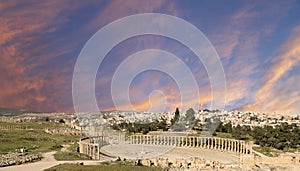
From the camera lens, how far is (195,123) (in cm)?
11794

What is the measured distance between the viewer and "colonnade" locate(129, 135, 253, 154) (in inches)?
3054

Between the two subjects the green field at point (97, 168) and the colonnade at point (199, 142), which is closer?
the green field at point (97, 168)

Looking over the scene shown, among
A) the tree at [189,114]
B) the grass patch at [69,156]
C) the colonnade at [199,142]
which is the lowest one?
the colonnade at [199,142]

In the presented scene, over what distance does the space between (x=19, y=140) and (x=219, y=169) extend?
147ft

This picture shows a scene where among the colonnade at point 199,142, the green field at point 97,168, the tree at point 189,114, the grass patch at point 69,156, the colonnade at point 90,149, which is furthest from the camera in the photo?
the tree at point 189,114

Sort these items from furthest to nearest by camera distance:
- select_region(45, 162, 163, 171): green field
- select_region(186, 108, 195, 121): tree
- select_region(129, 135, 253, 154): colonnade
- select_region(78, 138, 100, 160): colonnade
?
select_region(186, 108, 195, 121): tree < select_region(129, 135, 253, 154): colonnade < select_region(78, 138, 100, 160): colonnade < select_region(45, 162, 163, 171): green field

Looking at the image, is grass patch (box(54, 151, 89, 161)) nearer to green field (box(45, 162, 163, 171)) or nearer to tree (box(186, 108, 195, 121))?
green field (box(45, 162, 163, 171))

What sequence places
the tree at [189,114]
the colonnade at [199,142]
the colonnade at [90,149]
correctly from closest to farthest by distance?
the colonnade at [90,149]
the colonnade at [199,142]
the tree at [189,114]

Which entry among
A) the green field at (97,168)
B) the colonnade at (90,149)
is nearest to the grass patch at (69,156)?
the colonnade at (90,149)

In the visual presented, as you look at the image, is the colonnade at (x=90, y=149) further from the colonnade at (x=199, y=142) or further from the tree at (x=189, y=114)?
the tree at (x=189, y=114)

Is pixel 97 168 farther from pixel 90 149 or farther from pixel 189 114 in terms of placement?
pixel 189 114

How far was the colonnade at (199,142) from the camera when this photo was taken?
255ft

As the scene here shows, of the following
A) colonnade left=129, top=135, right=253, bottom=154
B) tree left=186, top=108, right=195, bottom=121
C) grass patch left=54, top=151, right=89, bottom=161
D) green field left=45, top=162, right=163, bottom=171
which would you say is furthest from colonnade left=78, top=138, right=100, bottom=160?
tree left=186, top=108, right=195, bottom=121

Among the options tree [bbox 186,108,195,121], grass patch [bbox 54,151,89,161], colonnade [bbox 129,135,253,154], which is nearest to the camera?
grass patch [bbox 54,151,89,161]
